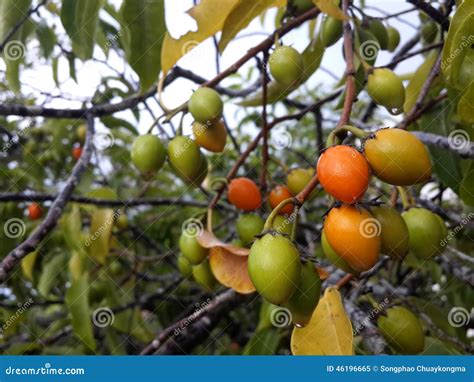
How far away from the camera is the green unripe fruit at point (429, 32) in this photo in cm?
205

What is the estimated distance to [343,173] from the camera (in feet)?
3.27

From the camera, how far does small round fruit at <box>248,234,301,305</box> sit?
1036 millimetres

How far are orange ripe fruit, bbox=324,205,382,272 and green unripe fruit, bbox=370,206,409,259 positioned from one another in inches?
0.9

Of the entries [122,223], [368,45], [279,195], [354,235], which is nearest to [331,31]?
[368,45]

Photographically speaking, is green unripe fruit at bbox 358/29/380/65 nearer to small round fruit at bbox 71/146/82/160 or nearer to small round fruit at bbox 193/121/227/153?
small round fruit at bbox 193/121/227/153

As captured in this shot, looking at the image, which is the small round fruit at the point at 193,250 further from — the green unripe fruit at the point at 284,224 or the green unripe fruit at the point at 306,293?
the green unripe fruit at the point at 306,293

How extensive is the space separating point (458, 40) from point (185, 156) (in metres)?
0.73

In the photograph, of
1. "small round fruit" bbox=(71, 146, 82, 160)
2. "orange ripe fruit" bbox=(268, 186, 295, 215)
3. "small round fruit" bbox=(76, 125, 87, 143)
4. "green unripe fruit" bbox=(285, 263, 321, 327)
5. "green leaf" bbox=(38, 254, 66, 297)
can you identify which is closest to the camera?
"green unripe fruit" bbox=(285, 263, 321, 327)

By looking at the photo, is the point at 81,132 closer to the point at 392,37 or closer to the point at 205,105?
the point at 392,37

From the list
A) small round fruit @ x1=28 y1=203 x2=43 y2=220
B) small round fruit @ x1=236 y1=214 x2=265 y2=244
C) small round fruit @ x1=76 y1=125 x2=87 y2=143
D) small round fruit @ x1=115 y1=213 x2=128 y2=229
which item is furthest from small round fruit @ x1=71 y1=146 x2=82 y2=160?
small round fruit @ x1=236 y1=214 x2=265 y2=244

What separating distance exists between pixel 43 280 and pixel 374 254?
1.90 m

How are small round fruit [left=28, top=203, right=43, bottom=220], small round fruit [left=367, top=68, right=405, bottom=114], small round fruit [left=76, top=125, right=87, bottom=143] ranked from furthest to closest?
small round fruit [left=76, top=125, right=87, bottom=143], small round fruit [left=28, top=203, right=43, bottom=220], small round fruit [left=367, top=68, right=405, bottom=114]

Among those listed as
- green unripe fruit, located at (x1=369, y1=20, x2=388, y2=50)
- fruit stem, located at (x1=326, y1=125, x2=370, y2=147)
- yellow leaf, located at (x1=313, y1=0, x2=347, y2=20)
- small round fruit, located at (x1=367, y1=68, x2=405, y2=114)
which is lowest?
fruit stem, located at (x1=326, y1=125, x2=370, y2=147)
